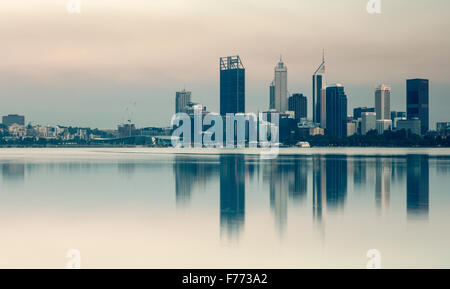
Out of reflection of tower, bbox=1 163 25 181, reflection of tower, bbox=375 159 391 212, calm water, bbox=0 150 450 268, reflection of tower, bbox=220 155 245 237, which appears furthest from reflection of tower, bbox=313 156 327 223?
reflection of tower, bbox=1 163 25 181

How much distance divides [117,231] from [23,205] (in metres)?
6.07

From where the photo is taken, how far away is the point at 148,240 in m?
11.1

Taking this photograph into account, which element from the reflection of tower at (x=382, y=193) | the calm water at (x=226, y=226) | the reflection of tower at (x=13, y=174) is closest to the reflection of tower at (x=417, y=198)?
the calm water at (x=226, y=226)

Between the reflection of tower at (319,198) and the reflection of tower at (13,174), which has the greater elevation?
the reflection of tower at (319,198)

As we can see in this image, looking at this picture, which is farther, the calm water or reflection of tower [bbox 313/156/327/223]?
reflection of tower [bbox 313/156/327/223]

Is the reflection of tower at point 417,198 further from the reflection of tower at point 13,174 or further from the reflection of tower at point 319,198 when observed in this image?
the reflection of tower at point 13,174

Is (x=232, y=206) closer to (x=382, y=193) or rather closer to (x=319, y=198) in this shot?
(x=319, y=198)

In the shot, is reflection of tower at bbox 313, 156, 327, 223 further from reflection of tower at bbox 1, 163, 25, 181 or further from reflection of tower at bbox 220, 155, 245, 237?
reflection of tower at bbox 1, 163, 25, 181

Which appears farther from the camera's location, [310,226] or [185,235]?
[310,226]

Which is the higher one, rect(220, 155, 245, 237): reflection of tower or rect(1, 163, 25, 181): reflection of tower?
rect(220, 155, 245, 237): reflection of tower
